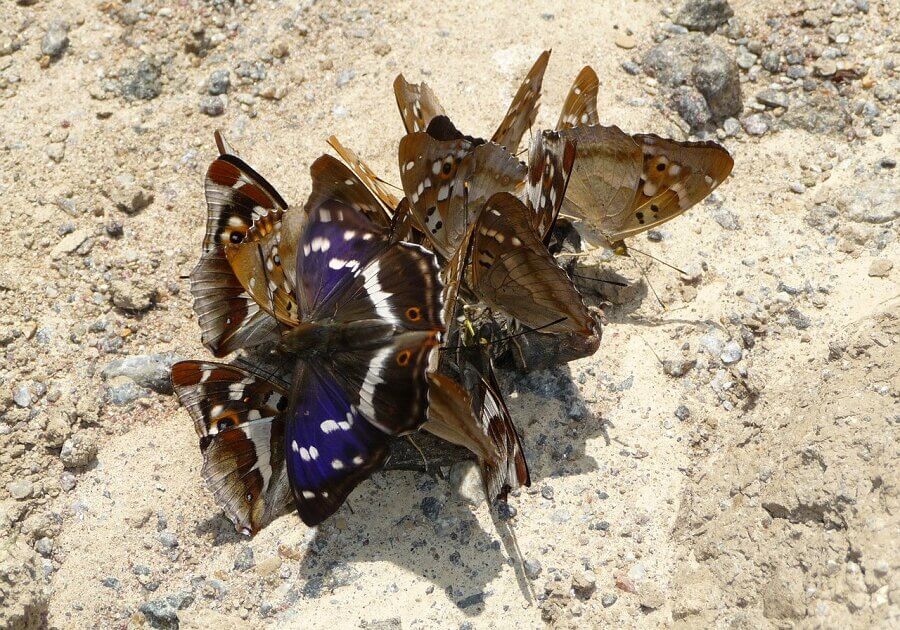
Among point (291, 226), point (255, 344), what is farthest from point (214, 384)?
point (291, 226)

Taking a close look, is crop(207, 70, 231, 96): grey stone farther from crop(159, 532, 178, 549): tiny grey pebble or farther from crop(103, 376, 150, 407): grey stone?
crop(159, 532, 178, 549): tiny grey pebble

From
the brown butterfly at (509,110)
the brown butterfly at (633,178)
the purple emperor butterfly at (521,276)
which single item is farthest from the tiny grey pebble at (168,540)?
the brown butterfly at (633,178)

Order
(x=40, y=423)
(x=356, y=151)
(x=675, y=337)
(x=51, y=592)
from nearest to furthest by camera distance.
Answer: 1. (x=51, y=592)
2. (x=40, y=423)
3. (x=675, y=337)
4. (x=356, y=151)

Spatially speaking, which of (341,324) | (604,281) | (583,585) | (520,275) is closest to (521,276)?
(520,275)

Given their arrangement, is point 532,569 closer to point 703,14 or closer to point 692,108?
point 692,108

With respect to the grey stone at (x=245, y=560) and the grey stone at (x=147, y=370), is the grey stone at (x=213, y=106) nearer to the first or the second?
the grey stone at (x=147, y=370)

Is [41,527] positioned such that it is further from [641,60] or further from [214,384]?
[641,60]
